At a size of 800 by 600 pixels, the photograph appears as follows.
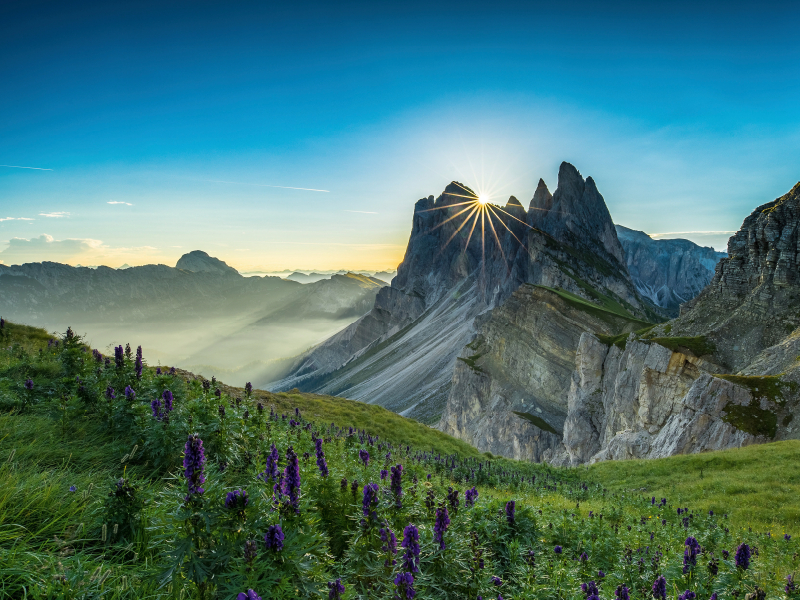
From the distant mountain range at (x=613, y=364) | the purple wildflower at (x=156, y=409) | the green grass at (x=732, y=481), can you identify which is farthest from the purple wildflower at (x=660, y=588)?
the distant mountain range at (x=613, y=364)

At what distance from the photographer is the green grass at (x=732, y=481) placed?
14.2 metres

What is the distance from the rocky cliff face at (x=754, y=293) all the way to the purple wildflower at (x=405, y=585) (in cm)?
→ 4790

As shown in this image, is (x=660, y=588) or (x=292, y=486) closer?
(x=292, y=486)

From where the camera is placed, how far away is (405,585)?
4.01 m

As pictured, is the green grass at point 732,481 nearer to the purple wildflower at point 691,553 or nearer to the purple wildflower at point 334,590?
the purple wildflower at point 691,553

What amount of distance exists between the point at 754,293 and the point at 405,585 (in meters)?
55.0

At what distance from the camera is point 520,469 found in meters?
25.0

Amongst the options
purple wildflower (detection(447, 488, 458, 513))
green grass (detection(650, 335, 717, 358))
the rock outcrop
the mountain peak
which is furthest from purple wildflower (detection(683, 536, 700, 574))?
the mountain peak

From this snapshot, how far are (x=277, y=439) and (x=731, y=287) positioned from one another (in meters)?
57.3

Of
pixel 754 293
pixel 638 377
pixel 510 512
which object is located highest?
pixel 754 293

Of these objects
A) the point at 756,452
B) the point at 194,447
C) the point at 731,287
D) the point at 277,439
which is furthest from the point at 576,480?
the point at 731,287

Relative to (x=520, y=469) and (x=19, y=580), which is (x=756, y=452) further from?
(x=19, y=580)

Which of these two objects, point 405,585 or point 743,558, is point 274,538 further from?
point 743,558

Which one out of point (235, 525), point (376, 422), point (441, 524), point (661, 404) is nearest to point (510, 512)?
point (441, 524)
